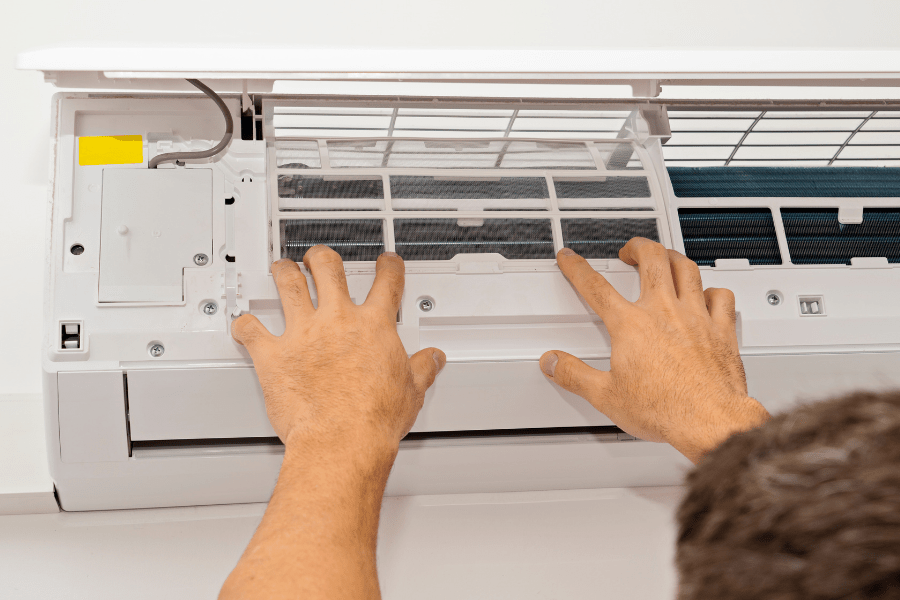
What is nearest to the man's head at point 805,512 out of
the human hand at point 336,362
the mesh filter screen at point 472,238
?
the human hand at point 336,362

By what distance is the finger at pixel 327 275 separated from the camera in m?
0.91

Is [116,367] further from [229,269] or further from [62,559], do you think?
[62,559]

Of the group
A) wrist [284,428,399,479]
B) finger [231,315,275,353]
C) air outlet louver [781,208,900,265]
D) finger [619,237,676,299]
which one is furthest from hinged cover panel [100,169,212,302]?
air outlet louver [781,208,900,265]

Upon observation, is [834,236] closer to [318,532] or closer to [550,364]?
[550,364]

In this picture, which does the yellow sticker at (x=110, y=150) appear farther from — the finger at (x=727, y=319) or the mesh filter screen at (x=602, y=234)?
the finger at (x=727, y=319)

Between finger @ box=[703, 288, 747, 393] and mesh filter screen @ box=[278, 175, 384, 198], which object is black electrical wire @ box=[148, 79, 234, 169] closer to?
mesh filter screen @ box=[278, 175, 384, 198]

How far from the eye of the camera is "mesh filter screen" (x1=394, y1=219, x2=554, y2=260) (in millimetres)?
1077

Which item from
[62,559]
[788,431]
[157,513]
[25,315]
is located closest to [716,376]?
[788,431]

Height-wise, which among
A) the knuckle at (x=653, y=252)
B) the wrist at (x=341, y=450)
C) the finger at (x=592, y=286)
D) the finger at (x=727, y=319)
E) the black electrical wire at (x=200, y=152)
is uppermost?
the black electrical wire at (x=200, y=152)

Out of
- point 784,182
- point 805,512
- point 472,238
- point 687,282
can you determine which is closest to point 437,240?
point 472,238

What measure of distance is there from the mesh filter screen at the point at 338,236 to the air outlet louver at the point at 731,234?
0.56 metres

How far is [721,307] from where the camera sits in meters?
1.01

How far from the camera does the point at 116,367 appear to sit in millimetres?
958

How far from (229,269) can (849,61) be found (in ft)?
3.17
